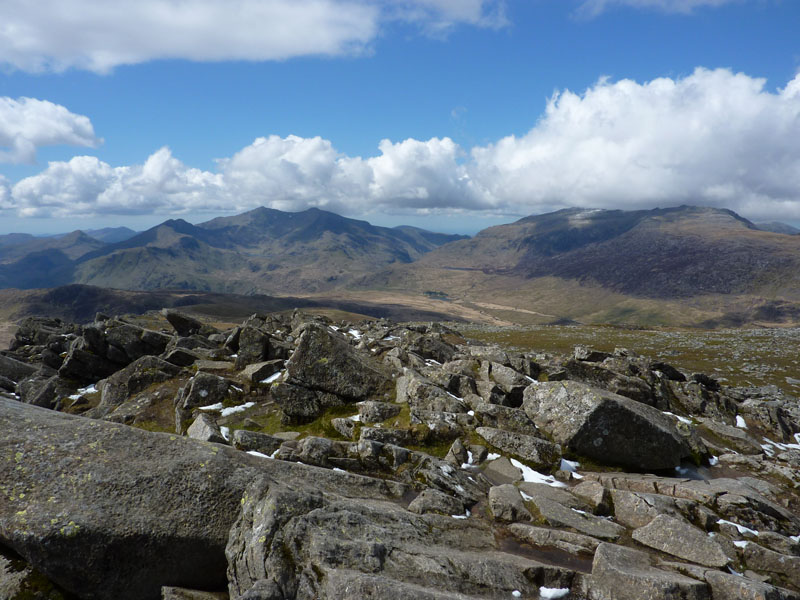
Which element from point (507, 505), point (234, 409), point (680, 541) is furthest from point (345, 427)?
point (680, 541)

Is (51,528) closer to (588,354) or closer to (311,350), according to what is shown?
(311,350)

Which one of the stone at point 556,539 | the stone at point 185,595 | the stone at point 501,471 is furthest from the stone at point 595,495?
the stone at point 185,595

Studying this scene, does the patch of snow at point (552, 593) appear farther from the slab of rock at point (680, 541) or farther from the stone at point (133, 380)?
the stone at point (133, 380)

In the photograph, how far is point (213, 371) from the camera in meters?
32.5

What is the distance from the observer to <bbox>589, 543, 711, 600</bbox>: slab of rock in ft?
33.1

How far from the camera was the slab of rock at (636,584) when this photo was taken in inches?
397

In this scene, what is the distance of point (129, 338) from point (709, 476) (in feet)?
161

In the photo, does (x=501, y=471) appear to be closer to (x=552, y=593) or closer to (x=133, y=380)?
(x=552, y=593)

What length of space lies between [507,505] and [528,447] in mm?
5832

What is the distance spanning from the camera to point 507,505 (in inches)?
594

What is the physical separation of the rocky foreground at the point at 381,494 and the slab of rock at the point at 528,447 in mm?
107

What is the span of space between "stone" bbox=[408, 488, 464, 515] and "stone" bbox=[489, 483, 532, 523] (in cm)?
132

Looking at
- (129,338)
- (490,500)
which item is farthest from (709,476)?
(129,338)

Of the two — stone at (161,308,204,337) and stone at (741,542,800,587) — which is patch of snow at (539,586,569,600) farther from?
stone at (161,308,204,337)
